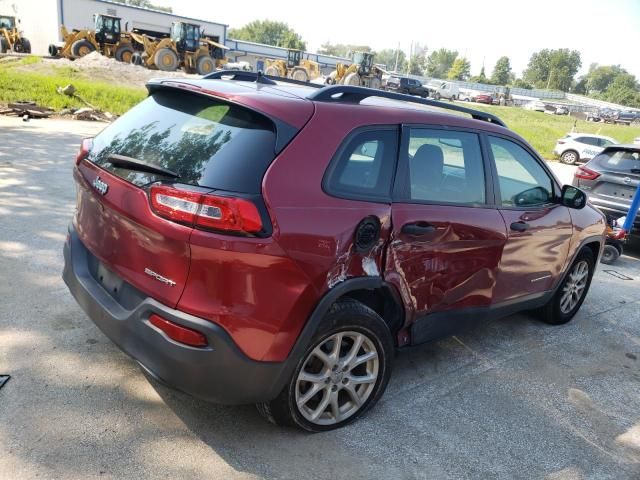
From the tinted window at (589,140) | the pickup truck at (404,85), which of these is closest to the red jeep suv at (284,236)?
the tinted window at (589,140)

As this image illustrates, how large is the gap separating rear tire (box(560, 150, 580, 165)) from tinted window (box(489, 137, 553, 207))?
17.2 m

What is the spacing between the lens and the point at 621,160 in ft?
25.5

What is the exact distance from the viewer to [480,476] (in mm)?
2758

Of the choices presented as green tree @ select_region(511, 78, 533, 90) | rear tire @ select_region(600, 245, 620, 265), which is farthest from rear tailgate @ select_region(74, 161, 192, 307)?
green tree @ select_region(511, 78, 533, 90)

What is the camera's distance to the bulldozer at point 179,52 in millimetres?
29547

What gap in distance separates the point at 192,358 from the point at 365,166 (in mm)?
1315

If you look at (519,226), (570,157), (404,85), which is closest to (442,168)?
(519,226)

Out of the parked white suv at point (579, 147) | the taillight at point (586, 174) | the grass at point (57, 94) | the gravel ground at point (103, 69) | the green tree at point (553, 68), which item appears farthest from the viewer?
the green tree at point (553, 68)

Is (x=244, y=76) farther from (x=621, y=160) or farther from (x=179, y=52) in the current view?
(x=179, y=52)

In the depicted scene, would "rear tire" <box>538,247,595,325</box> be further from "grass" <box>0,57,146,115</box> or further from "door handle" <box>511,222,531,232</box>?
"grass" <box>0,57,146,115</box>

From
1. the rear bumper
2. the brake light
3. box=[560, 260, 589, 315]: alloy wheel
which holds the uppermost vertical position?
the brake light

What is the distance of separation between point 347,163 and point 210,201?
79cm

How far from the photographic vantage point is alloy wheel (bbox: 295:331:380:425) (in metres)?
2.79

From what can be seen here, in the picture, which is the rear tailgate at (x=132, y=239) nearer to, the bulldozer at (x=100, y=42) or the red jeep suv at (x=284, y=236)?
the red jeep suv at (x=284, y=236)
